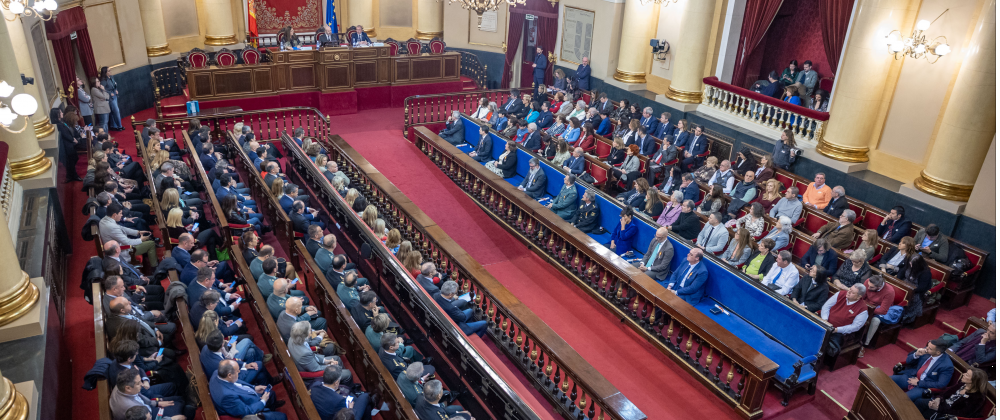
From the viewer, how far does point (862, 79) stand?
855cm

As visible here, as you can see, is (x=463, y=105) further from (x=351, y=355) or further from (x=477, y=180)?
(x=351, y=355)

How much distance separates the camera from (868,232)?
6742 mm

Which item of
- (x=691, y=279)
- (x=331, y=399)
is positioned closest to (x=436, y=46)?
(x=691, y=279)

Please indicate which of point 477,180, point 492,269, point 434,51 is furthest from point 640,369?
point 434,51

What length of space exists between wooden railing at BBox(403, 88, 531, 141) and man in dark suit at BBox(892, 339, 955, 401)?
8519 mm

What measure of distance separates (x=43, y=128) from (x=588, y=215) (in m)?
6.48

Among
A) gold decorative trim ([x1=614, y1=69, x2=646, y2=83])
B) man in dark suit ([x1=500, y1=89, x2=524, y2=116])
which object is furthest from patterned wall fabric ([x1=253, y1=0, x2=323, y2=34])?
gold decorative trim ([x1=614, y1=69, x2=646, y2=83])

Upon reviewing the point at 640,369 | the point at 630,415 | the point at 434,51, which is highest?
the point at 434,51

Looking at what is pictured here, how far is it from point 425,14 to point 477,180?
347 inches

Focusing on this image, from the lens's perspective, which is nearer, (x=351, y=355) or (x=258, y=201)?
(x=351, y=355)

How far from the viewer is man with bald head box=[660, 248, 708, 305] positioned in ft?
20.4

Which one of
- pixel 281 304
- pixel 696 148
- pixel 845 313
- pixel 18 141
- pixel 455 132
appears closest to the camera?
pixel 281 304

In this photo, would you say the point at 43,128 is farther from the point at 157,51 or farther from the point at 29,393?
the point at 157,51

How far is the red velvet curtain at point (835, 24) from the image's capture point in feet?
30.9
